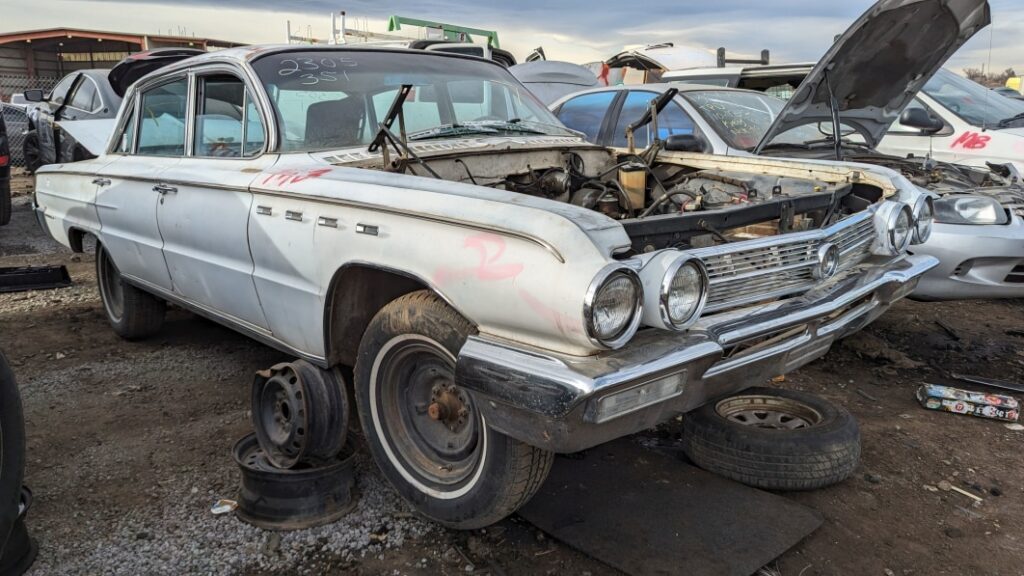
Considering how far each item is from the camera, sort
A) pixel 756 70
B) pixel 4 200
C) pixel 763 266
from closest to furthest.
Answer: pixel 763 266 < pixel 756 70 < pixel 4 200

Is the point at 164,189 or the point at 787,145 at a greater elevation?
the point at 787,145

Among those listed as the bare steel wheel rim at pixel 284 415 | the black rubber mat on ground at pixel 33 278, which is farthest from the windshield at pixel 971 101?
the black rubber mat on ground at pixel 33 278

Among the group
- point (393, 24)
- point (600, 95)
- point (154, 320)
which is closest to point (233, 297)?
point (154, 320)

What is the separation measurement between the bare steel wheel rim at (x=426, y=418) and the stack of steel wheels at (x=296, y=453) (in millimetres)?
229

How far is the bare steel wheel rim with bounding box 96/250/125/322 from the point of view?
5020mm

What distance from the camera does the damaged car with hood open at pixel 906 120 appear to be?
14.2ft

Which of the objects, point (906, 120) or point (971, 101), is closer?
point (906, 120)

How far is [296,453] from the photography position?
2816 millimetres

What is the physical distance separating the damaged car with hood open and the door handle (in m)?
2.49

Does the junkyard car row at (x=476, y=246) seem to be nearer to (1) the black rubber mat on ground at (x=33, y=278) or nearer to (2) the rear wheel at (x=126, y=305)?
(2) the rear wheel at (x=126, y=305)

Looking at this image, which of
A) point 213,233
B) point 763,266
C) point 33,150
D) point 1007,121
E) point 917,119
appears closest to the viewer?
point 763,266

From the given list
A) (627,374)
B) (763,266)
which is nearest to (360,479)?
(627,374)

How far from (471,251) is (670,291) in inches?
23.5

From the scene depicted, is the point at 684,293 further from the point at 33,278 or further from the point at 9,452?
the point at 33,278
